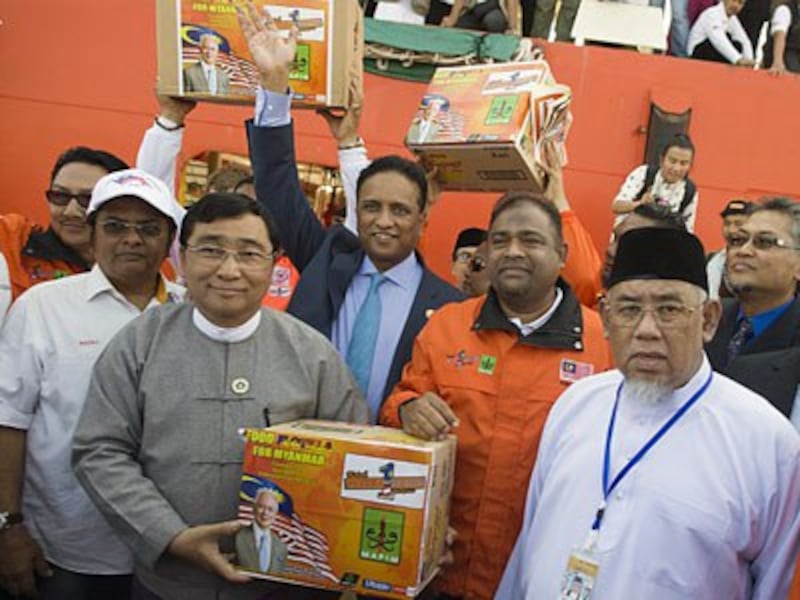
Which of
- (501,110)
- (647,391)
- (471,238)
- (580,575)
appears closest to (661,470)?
(647,391)

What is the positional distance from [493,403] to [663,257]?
620mm

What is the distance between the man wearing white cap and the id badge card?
1.22 meters

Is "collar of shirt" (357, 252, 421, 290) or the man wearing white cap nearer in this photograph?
the man wearing white cap

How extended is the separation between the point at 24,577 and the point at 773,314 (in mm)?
2614

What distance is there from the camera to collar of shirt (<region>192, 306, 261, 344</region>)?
2.07m

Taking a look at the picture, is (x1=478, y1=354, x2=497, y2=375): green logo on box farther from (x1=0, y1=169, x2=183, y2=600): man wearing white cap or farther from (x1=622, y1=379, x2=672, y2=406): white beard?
(x1=0, y1=169, x2=183, y2=600): man wearing white cap

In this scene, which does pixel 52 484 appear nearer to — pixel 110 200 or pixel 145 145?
pixel 110 200

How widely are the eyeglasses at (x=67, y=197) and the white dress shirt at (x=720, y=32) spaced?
226 inches

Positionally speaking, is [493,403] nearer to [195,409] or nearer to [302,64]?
[195,409]

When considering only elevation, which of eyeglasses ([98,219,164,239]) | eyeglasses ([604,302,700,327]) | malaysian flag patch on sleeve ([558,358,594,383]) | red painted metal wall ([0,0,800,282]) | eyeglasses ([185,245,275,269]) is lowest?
malaysian flag patch on sleeve ([558,358,594,383])

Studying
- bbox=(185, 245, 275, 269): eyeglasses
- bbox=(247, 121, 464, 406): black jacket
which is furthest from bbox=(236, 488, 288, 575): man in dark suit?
bbox=(247, 121, 464, 406): black jacket

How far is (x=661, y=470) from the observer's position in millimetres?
1886

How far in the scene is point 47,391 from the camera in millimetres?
2264

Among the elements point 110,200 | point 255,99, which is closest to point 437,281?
point 255,99
